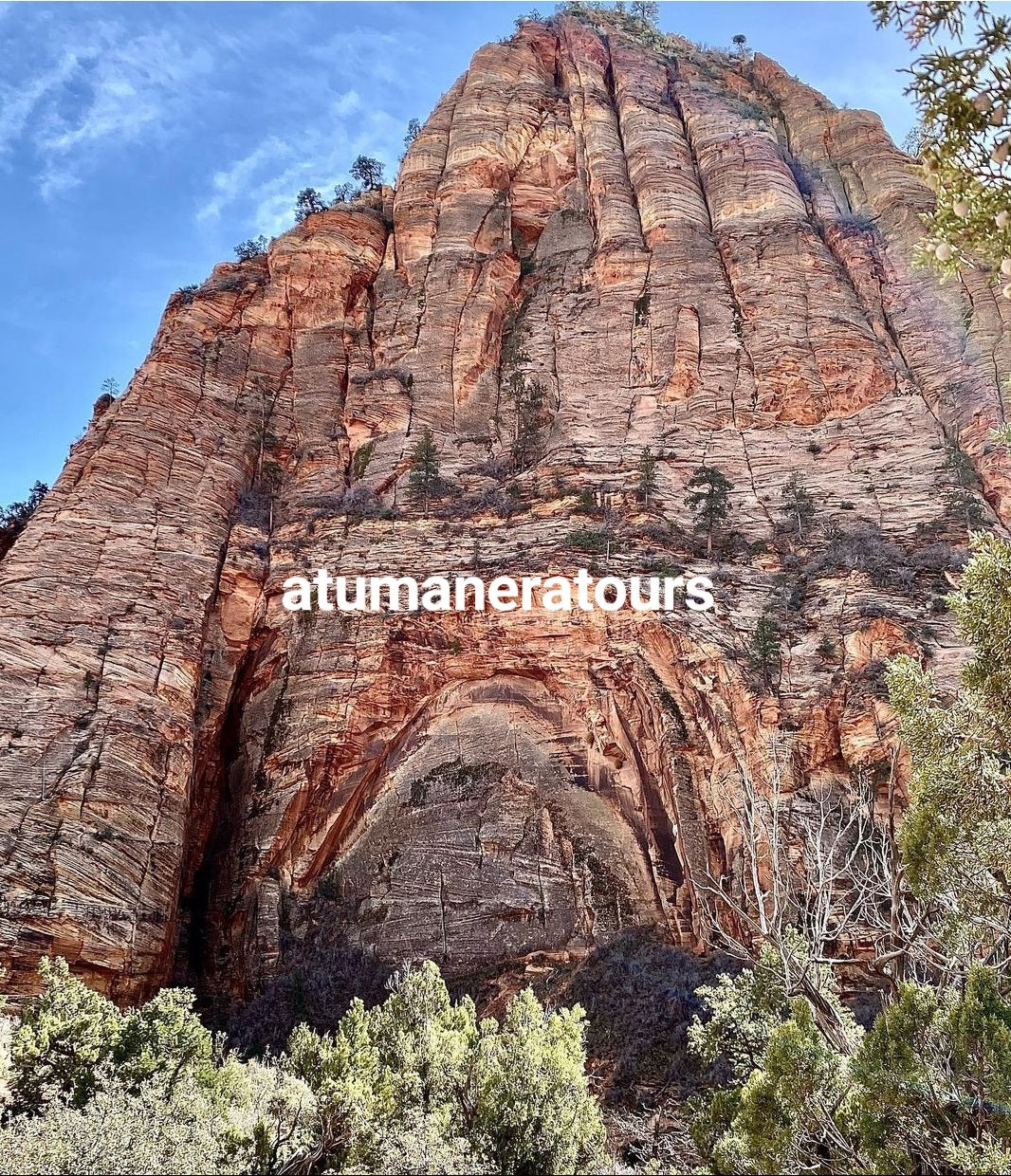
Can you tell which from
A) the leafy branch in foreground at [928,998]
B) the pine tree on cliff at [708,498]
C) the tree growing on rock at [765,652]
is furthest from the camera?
the pine tree on cliff at [708,498]

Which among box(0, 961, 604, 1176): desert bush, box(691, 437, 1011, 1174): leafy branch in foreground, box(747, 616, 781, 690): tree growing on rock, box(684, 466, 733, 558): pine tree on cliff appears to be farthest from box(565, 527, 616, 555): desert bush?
box(691, 437, 1011, 1174): leafy branch in foreground

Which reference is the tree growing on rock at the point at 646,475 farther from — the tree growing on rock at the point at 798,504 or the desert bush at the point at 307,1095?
the desert bush at the point at 307,1095

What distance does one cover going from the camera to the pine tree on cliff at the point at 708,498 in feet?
91.6

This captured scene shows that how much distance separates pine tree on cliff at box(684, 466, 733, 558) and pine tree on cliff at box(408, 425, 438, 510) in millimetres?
7759

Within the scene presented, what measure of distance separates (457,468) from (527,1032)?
2028 cm

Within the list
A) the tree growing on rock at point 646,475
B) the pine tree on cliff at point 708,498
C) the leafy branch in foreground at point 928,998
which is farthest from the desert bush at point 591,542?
the leafy branch in foreground at point 928,998

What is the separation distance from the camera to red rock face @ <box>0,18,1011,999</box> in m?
22.0

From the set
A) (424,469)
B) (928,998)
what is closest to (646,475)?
(424,469)

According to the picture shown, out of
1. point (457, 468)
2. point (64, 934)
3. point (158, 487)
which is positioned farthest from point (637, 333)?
point (64, 934)

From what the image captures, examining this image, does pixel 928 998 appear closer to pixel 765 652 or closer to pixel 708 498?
pixel 765 652

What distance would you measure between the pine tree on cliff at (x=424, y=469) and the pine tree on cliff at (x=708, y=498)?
7759mm

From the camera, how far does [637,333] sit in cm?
3506

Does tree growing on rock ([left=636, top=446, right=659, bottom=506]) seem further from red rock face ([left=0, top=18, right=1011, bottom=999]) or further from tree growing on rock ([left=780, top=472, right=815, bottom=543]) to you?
tree growing on rock ([left=780, top=472, right=815, bottom=543])

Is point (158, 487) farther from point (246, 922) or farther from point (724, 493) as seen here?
point (724, 493)
